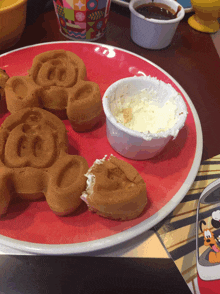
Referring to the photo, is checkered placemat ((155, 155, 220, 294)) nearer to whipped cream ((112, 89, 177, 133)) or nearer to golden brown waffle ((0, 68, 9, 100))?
whipped cream ((112, 89, 177, 133))

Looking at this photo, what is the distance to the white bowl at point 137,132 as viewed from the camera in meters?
0.96

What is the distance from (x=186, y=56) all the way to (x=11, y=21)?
1.21 m

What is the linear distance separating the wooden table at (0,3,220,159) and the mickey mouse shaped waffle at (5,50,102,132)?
0.62 m

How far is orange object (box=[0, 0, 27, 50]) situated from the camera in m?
1.23

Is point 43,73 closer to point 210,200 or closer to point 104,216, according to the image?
point 104,216

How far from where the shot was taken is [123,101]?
114cm

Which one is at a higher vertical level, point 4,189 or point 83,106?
point 83,106

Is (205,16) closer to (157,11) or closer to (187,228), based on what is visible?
(157,11)

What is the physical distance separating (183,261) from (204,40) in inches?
66.7

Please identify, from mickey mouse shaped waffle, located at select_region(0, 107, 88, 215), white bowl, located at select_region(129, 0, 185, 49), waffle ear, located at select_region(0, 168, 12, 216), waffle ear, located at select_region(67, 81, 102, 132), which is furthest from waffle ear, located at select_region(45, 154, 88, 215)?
white bowl, located at select_region(129, 0, 185, 49)

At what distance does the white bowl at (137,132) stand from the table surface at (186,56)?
306 millimetres

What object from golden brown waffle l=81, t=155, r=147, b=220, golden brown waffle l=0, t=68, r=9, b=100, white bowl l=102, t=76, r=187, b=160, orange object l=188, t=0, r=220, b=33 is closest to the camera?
golden brown waffle l=81, t=155, r=147, b=220

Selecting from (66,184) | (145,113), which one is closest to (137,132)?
(145,113)

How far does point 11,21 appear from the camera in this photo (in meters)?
1.30
